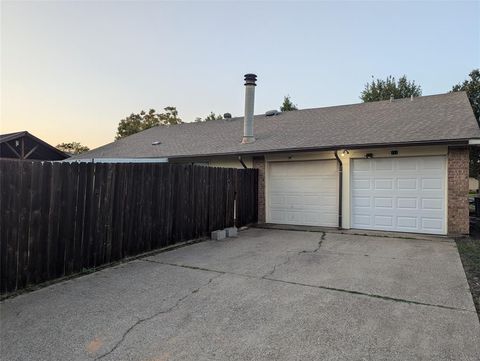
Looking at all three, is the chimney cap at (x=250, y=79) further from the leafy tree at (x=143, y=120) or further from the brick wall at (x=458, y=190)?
the leafy tree at (x=143, y=120)

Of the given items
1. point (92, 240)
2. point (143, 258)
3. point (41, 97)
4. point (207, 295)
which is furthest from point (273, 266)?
point (41, 97)

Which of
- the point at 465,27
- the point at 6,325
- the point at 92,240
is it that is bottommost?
the point at 6,325

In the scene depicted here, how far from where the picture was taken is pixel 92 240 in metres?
5.78

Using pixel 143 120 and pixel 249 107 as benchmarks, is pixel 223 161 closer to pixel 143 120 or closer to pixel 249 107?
pixel 249 107

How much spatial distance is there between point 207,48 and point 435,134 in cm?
873

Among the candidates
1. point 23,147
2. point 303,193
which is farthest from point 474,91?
point 23,147

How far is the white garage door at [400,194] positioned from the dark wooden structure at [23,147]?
17.2 meters

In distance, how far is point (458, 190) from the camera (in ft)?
28.2

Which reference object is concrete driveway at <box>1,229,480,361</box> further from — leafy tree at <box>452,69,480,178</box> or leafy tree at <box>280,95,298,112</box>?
leafy tree at <box>280,95,298,112</box>

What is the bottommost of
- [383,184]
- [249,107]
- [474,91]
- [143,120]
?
[383,184]

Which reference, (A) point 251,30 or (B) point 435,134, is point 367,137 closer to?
(B) point 435,134

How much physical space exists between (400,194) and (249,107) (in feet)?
20.7

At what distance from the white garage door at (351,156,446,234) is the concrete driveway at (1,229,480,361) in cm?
269

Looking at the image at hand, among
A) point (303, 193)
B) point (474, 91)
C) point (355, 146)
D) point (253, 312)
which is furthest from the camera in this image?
point (474, 91)
